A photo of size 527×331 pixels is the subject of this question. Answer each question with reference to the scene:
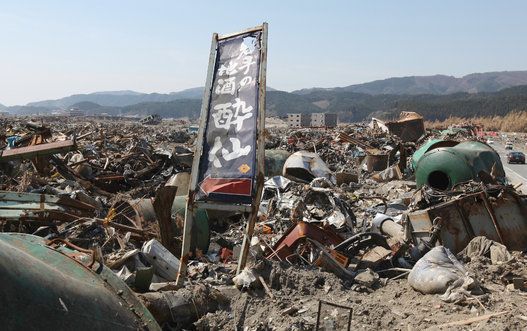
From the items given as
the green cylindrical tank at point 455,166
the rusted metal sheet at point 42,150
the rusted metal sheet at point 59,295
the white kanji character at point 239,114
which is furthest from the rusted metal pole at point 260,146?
the green cylindrical tank at point 455,166

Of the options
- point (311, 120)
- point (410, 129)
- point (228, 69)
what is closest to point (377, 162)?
point (410, 129)

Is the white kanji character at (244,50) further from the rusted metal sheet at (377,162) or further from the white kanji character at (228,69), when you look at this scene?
the rusted metal sheet at (377,162)

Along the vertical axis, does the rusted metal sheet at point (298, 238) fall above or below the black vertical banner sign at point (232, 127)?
below

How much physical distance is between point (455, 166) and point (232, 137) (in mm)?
7706

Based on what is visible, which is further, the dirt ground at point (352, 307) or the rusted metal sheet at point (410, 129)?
the rusted metal sheet at point (410, 129)

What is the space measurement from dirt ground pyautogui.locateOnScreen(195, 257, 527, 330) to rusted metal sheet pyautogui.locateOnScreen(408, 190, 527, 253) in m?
1.66

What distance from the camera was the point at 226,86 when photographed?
4.50 meters

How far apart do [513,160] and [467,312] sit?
23617 mm

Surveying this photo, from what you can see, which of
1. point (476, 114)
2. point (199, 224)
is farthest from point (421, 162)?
point (476, 114)

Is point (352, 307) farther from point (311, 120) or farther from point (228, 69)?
point (311, 120)

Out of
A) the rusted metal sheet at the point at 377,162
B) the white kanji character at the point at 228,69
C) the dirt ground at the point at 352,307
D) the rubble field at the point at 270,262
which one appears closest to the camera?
the rubble field at the point at 270,262

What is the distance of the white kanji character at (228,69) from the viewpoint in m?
4.54

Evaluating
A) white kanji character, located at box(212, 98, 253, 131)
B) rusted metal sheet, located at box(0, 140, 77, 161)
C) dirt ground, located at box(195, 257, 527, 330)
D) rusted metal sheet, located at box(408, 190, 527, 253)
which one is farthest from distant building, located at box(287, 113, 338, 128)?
white kanji character, located at box(212, 98, 253, 131)

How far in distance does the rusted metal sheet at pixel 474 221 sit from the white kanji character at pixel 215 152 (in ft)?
12.2
